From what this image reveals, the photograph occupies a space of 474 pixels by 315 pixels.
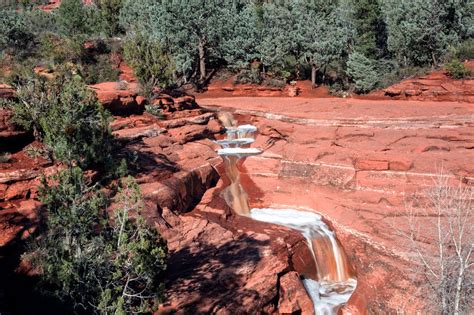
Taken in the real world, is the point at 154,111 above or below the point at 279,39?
below

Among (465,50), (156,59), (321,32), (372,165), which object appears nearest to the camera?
Result: (372,165)

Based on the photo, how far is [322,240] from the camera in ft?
48.5

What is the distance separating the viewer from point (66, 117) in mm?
10562

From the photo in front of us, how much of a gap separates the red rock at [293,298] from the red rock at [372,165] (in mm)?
6622

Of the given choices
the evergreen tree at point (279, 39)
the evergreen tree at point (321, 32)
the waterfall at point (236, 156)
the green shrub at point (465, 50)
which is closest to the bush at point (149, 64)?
the waterfall at point (236, 156)

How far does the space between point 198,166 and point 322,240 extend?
19.9 ft

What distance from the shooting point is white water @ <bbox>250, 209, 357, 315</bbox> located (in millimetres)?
13016

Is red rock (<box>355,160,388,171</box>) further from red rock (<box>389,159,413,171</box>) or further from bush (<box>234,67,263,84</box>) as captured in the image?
bush (<box>234,67,263,84</box>)

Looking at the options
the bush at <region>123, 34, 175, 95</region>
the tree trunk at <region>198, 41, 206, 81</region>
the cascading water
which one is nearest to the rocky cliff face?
the cascading water

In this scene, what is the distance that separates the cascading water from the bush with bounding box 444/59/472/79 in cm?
1331

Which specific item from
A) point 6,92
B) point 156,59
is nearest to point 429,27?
point 156,59

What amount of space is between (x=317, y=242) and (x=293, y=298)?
3.23m

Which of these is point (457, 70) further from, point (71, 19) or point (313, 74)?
point (71, 19)

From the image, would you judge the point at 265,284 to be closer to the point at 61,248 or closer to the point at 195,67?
the point at 61,248
